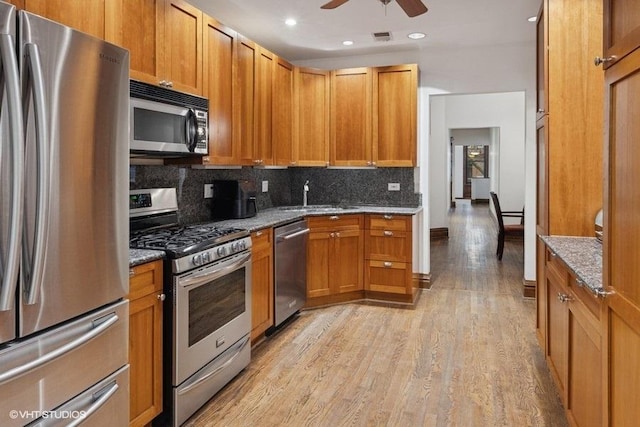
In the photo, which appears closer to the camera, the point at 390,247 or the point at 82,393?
the point at 82,393

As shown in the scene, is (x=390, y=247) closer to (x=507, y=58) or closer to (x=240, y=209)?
(x=240, y=209)

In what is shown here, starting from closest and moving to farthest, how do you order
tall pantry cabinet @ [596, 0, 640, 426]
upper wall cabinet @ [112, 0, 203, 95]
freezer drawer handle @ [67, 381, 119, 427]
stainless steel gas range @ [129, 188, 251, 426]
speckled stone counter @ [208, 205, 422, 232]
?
tall pantry cabinet @ [596, 0, 640, 426] → freezer drawer handle @ [67, 381, 119, 427] → stainless steel gas range @ [129, 188, 251, 426] → upper wall cabinet @ [112, 0, 203, 95] → speckled stone counter @ [208, 205, 422, 232]

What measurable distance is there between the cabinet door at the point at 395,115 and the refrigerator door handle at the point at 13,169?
12.3ft

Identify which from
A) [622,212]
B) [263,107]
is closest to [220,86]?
[263,107]

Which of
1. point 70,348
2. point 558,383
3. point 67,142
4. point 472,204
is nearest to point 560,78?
point 558,383

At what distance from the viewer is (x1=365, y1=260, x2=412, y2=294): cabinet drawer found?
14.5ft

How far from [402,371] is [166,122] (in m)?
2.15

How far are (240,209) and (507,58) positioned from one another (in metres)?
3.20

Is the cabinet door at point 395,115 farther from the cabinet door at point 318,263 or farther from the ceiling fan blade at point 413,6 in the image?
the ceiling fan blade at point 413,6

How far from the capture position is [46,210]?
1.44 meters

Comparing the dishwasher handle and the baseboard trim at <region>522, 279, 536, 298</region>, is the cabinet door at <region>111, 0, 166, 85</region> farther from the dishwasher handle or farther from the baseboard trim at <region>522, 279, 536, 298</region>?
the baseboard trim at <region>522, 279, 536, 298</region>

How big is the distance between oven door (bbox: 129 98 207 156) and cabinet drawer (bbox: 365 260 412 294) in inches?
88.6

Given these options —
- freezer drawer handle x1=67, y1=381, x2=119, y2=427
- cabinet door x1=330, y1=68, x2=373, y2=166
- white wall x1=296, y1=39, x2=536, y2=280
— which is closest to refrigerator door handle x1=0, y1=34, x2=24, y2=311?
freezer drawer handle x1=67, y1=381, x2=119, y2=427

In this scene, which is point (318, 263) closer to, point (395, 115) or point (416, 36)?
point (395, 115)
